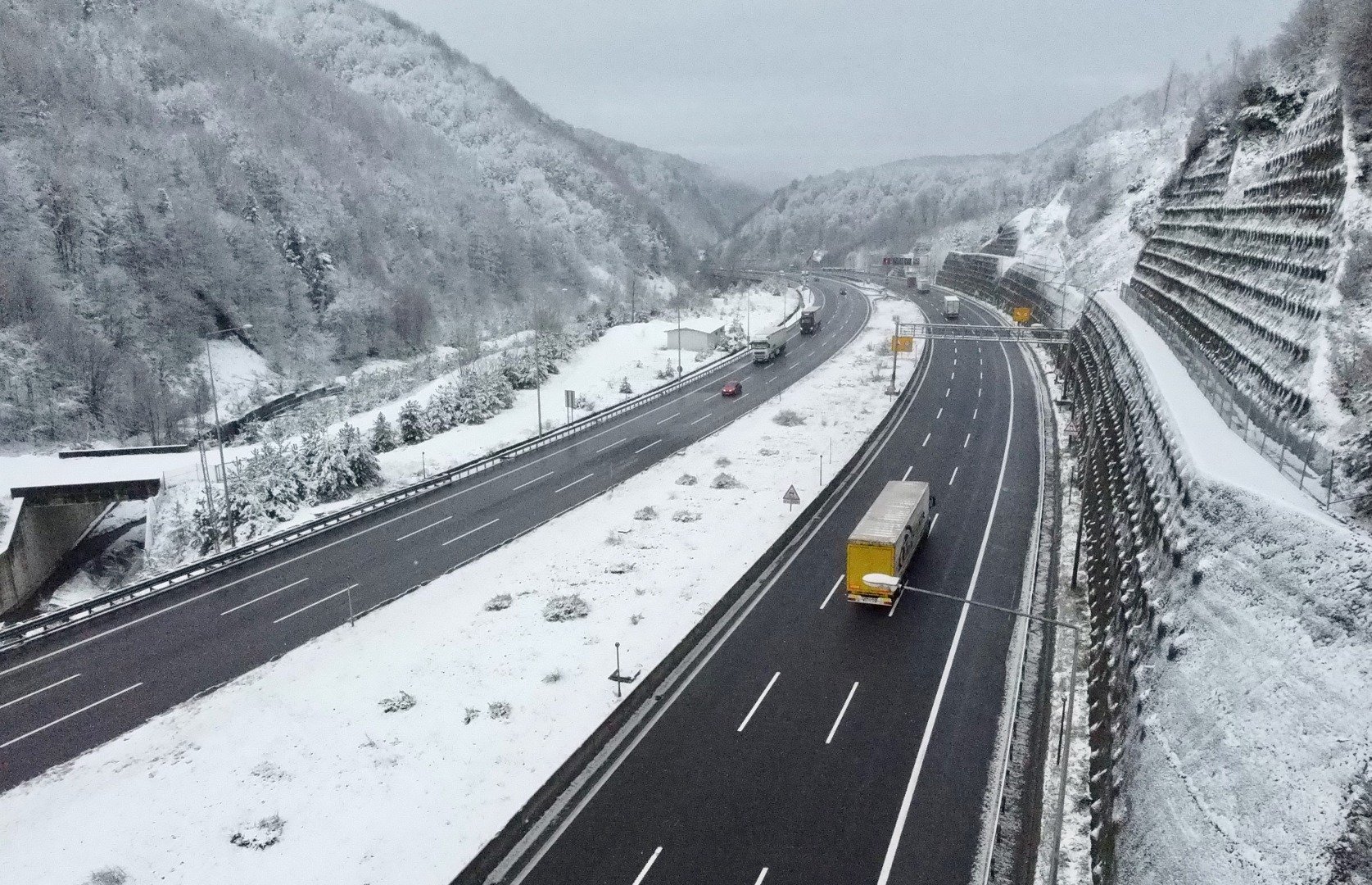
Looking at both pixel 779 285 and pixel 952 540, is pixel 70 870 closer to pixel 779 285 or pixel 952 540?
pixel 952 540

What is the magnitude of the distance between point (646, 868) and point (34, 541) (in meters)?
36.1

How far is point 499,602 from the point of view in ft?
89.5

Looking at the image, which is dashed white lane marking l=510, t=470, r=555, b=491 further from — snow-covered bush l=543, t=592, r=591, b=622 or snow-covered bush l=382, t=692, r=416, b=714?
snow-covered bush l=382, t=692, r=416, b=714

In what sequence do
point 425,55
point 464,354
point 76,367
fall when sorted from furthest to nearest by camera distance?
point 425,55 → point 464,354 → point 76,367

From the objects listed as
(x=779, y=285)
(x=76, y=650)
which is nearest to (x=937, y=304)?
(x=779, y=285)

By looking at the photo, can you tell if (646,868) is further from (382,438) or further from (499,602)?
(382,438)

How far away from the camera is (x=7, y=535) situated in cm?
3394

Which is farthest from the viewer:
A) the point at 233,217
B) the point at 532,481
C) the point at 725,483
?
the point at 233,217

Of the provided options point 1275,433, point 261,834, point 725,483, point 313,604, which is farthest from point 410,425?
point 1275,433

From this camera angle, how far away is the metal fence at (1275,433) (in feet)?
55.8

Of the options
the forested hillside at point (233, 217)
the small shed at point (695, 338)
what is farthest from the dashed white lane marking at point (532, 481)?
the small shed at point (695, 338)

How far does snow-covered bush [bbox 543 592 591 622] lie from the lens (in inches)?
1037

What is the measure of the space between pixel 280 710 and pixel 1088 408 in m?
40.1

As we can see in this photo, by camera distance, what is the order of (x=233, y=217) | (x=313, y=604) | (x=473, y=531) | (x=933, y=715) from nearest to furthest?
(x=933, y=715), (x=313, y=604), (x=473, y=531), (x=233, y=217)
